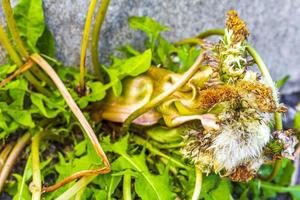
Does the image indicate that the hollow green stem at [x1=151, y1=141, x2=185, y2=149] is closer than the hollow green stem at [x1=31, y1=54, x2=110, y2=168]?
No

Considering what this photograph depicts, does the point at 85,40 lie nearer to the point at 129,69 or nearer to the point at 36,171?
the point at 129,69

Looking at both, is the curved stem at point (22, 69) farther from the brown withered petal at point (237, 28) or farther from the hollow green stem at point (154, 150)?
the brown withered petal at point (237, 28)

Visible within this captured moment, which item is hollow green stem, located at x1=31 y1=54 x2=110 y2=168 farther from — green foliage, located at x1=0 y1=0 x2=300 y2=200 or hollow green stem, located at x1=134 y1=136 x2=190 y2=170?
hollow green stem, located at x1=134 y1=136 x2=190 y2=170

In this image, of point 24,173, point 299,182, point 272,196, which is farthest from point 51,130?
point 299,182

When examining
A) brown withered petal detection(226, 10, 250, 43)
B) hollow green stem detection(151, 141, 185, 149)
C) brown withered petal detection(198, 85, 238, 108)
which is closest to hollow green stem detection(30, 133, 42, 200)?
hollow green stem detection(151, 141, 185, 149)

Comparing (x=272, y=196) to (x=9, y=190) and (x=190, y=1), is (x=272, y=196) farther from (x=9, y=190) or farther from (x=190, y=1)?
(x=9, y=190)

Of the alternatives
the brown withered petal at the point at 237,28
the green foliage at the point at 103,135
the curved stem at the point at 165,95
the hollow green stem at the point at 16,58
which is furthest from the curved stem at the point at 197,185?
the hollow green stem at the point at 16,58
